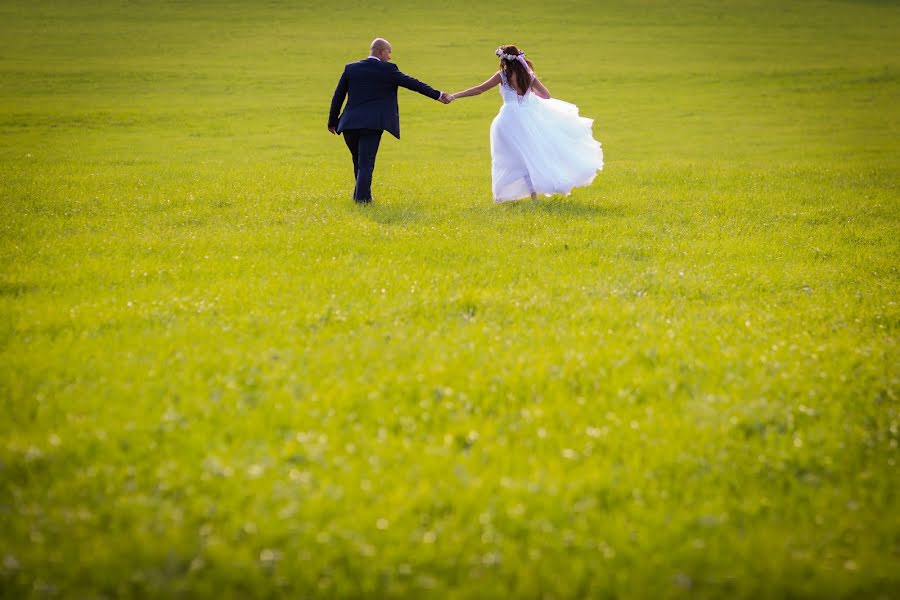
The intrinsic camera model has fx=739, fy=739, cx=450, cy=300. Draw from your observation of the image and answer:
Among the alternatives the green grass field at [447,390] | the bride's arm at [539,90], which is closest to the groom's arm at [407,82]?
the bride's arm at [539,90]

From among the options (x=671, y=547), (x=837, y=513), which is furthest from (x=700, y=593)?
(x=837, y=513)

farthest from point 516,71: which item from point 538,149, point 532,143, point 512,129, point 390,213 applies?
point 390,213

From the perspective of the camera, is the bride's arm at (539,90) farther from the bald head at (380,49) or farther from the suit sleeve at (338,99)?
the suit sleeve at (338,99)

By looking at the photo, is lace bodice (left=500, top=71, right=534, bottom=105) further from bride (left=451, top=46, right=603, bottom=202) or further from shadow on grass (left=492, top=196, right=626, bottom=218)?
shadow on grass (left=492, top=196, right=626, bottom=218)

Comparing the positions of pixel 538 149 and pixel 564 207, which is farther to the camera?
pixel 538 149

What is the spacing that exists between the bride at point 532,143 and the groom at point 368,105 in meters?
1.67

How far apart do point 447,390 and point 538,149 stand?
10726 mm

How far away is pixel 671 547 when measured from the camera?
4395 mm

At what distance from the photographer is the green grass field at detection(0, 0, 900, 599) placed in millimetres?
4238

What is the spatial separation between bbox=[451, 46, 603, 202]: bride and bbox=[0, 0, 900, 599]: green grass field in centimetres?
73

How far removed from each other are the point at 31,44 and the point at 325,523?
7622cm

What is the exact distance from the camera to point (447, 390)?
6.21 metres

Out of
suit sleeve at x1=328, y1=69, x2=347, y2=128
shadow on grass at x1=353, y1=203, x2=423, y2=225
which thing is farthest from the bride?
suit sleeve at x1=328, y1=69, x2=347, y2=128

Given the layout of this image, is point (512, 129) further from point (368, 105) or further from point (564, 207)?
point (368, 105)
